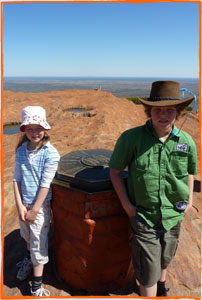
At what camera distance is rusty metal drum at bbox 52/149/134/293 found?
1.84 m

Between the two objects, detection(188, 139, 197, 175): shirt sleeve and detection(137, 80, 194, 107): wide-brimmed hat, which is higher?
detection(137, 80, 194, 107): wide-brimmed hat

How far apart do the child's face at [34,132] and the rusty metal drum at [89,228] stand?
12.4 inches

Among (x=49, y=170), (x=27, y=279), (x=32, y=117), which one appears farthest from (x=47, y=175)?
(x=27, y=279)

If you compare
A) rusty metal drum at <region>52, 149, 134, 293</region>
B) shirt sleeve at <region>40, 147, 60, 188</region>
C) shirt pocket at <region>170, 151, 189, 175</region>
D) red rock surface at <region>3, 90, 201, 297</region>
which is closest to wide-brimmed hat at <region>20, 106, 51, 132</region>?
shirt sleeve at <region>40, 147, 60, 188</region>

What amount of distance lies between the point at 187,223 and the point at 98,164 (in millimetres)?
1723

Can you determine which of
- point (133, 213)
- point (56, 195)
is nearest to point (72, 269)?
point (56, 195)

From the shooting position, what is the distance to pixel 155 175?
167cm

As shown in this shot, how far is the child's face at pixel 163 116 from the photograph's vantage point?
160cm

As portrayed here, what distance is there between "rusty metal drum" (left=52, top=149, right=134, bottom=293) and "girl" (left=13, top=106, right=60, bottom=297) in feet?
0.39

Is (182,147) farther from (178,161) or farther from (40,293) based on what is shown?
(40,293)

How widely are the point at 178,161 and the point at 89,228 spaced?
2.72ft

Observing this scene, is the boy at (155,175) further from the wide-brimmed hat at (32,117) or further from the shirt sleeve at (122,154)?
the wide-brimmed hat at (32,117)

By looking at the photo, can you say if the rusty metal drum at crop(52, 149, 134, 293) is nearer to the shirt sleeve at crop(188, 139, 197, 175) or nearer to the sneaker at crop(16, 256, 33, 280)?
the sneaker at crop(16, 256, 33, 280)

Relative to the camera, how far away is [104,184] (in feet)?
5.97
